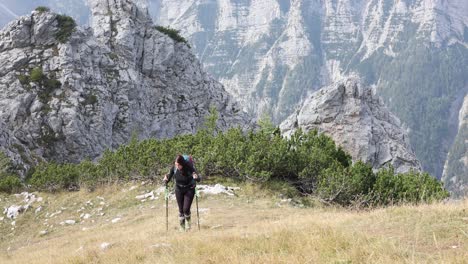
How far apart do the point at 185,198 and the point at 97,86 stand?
59530mm

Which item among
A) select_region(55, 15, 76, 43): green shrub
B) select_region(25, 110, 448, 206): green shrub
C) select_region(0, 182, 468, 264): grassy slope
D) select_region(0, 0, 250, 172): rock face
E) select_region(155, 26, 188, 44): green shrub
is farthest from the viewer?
select_region(155, 26, 188, 44): green shrub

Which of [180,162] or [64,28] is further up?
[64,28]

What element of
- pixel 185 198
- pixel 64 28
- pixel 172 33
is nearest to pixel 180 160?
pixel 185 198

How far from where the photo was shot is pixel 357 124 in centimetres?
6419

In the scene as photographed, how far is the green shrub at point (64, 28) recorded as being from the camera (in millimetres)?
70750

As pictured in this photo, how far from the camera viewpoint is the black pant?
14109mm

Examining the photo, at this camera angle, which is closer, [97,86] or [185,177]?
[185,177]

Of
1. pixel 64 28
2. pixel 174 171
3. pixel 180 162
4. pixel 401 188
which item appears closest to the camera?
pixel 180 162

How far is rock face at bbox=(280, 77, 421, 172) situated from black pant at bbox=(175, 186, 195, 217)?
46597 millimetres

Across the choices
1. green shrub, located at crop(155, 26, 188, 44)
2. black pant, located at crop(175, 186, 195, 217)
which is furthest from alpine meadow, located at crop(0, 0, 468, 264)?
green shrub, located at crop(155, 26, 188, 44)

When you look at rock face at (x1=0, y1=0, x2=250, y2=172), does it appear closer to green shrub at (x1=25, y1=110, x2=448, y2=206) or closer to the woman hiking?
green shrub at (x1=25, y1=110, x2=448, y2=206)

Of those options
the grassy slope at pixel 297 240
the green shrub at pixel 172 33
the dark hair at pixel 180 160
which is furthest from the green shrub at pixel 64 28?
the dark hair at pixel 180 160

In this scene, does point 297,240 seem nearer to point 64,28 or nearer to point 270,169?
point 270,169

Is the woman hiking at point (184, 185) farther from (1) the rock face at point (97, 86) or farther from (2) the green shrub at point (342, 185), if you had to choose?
(1) the rock face at point (97, 86)
